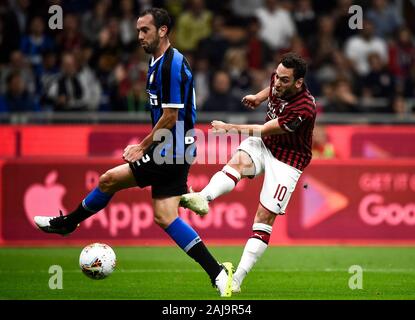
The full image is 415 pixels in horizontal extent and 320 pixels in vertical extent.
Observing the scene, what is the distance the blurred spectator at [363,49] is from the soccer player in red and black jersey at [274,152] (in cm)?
910

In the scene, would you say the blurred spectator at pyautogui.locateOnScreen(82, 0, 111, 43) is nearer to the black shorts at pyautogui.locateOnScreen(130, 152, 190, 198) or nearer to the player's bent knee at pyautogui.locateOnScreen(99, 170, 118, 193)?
the player's bent knee at pyautogui.locateOnScreen(99, 170, 118, 193)

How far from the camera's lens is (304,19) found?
64.3 feet

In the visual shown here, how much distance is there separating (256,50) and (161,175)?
9.71 meters

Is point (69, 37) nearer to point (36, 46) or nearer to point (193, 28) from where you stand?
point (36, 46)

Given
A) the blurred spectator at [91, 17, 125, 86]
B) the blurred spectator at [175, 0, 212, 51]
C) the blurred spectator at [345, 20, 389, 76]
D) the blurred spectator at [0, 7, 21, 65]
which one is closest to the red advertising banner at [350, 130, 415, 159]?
the blurred spectator at [345, 20, 389, 76]

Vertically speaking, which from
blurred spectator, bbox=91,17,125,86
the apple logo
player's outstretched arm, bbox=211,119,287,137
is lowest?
the apple logo

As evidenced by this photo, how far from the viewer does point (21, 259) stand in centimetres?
1288

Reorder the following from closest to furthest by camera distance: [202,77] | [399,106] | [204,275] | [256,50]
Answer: [204,275]
[399,106]
[202,77]
[256,50]

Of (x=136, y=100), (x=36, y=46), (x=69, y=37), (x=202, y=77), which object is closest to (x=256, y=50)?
(x=202, y=77)

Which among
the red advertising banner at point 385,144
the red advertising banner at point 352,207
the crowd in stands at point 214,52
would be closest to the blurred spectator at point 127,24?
the crowd in stands at point 214,52

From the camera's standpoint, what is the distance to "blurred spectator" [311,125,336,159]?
1606 cm

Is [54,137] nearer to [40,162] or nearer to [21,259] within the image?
[40,162]

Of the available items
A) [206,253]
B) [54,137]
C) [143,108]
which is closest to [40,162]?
[54,137]

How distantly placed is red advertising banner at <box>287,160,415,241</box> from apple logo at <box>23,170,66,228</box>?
123 inches
